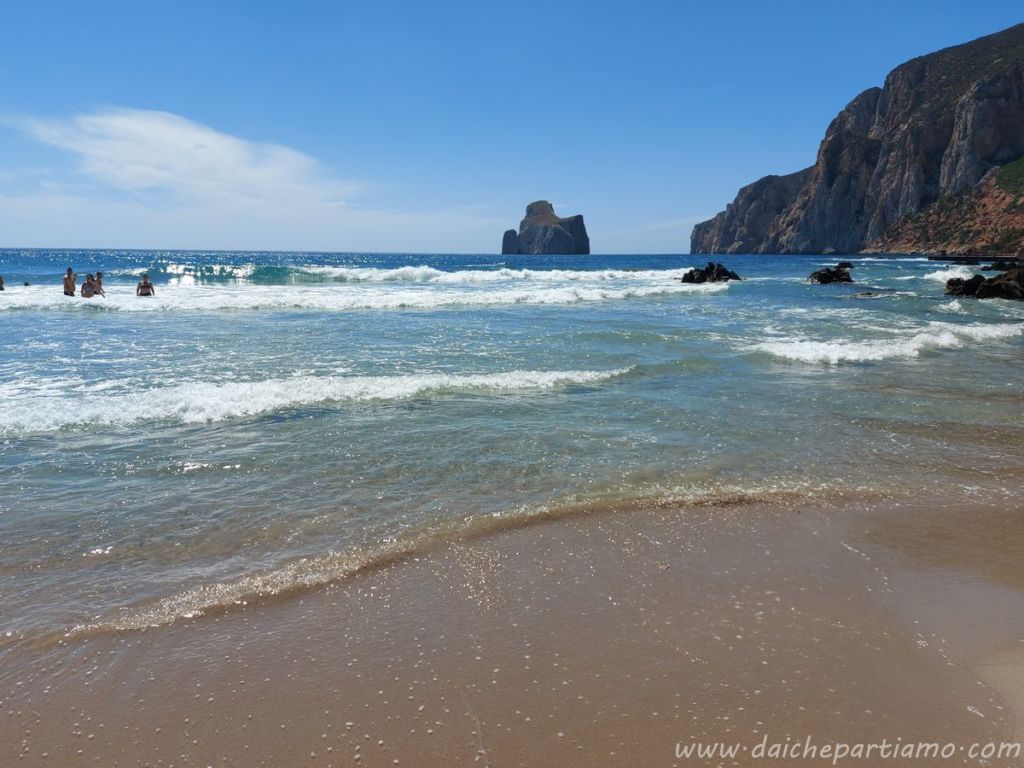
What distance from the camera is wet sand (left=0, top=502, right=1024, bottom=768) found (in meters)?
2.72

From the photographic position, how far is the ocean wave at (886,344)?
1330 cm

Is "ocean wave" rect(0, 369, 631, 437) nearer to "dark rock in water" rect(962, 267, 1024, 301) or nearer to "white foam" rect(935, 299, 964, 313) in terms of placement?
"white foam" rect(935, 299, 964, 313)

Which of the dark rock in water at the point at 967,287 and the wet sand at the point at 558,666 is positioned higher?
the dark rock in water at the point at 967,287

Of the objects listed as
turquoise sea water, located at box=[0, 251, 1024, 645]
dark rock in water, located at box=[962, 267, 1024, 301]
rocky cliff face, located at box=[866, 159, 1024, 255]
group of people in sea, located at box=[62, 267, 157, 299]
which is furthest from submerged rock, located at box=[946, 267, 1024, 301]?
rocky cliff face, located at box=[866, 159, 1024, 255]

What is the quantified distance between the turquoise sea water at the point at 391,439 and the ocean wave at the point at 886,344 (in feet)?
0.38

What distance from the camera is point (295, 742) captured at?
269 centimetres

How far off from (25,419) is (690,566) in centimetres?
784

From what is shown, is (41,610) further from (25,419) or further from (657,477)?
(25,419)

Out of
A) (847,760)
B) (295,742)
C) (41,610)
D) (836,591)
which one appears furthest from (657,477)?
(41,610)

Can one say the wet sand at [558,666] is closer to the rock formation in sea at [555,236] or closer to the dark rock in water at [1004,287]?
the dark rock in water at [1004,287]

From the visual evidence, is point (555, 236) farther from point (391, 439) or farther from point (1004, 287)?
point (391, 439)

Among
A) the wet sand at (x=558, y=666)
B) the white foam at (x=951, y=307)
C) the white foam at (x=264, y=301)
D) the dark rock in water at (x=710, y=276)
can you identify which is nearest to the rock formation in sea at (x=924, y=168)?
the dark rock in water at (x=710, y=276)

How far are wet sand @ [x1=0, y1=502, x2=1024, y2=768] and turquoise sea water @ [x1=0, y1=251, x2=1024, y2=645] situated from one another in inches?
19.9

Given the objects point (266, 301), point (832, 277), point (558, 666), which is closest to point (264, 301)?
point (266, 301)
